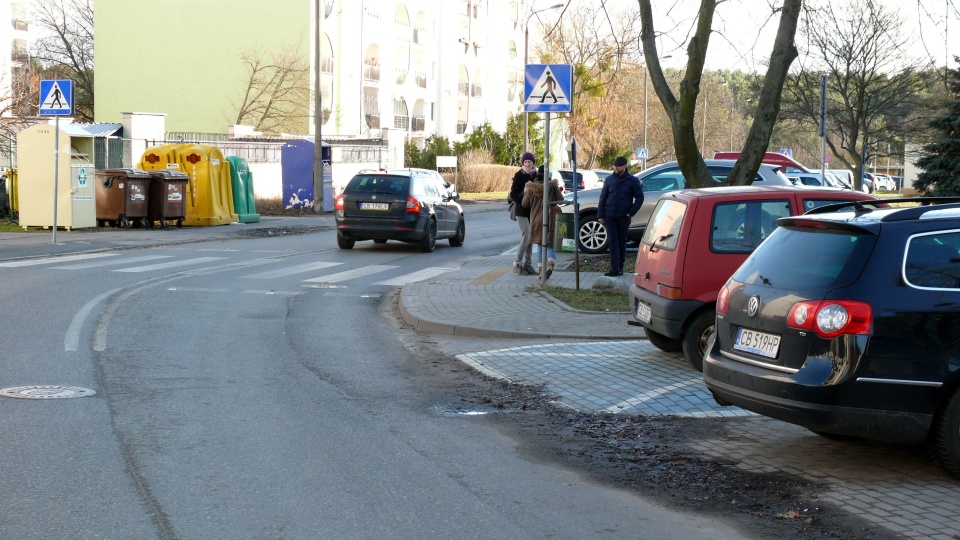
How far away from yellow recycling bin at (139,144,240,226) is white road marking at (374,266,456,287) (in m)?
11.4

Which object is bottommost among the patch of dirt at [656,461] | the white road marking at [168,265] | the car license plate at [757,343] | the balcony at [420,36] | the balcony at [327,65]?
the patch of dirt at [656,461]

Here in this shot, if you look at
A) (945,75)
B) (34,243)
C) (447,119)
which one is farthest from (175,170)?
(447,119)

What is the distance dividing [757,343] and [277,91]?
163 ft

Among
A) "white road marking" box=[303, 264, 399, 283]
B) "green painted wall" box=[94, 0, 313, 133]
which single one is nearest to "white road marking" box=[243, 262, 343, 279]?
"white road marking" box=[303, 264, 399, 283]

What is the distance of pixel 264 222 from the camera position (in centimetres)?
3158

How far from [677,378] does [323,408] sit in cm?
316

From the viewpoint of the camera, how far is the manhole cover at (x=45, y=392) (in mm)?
7860

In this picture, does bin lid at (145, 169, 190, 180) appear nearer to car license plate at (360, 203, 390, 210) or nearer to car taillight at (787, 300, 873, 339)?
car license plate at (360, 203, 390, 210)

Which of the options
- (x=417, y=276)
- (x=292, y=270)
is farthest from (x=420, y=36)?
(x=417, y=276)

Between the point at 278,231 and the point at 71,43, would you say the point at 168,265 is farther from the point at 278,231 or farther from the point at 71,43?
the point at 71,43

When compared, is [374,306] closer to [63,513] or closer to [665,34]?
[665,34]

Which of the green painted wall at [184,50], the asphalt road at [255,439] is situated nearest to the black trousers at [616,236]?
the asphalt road at [255,439]

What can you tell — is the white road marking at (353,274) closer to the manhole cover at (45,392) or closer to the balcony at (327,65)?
the manhole cover at (45,392)

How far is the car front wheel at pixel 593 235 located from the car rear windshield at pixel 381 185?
3.80m
